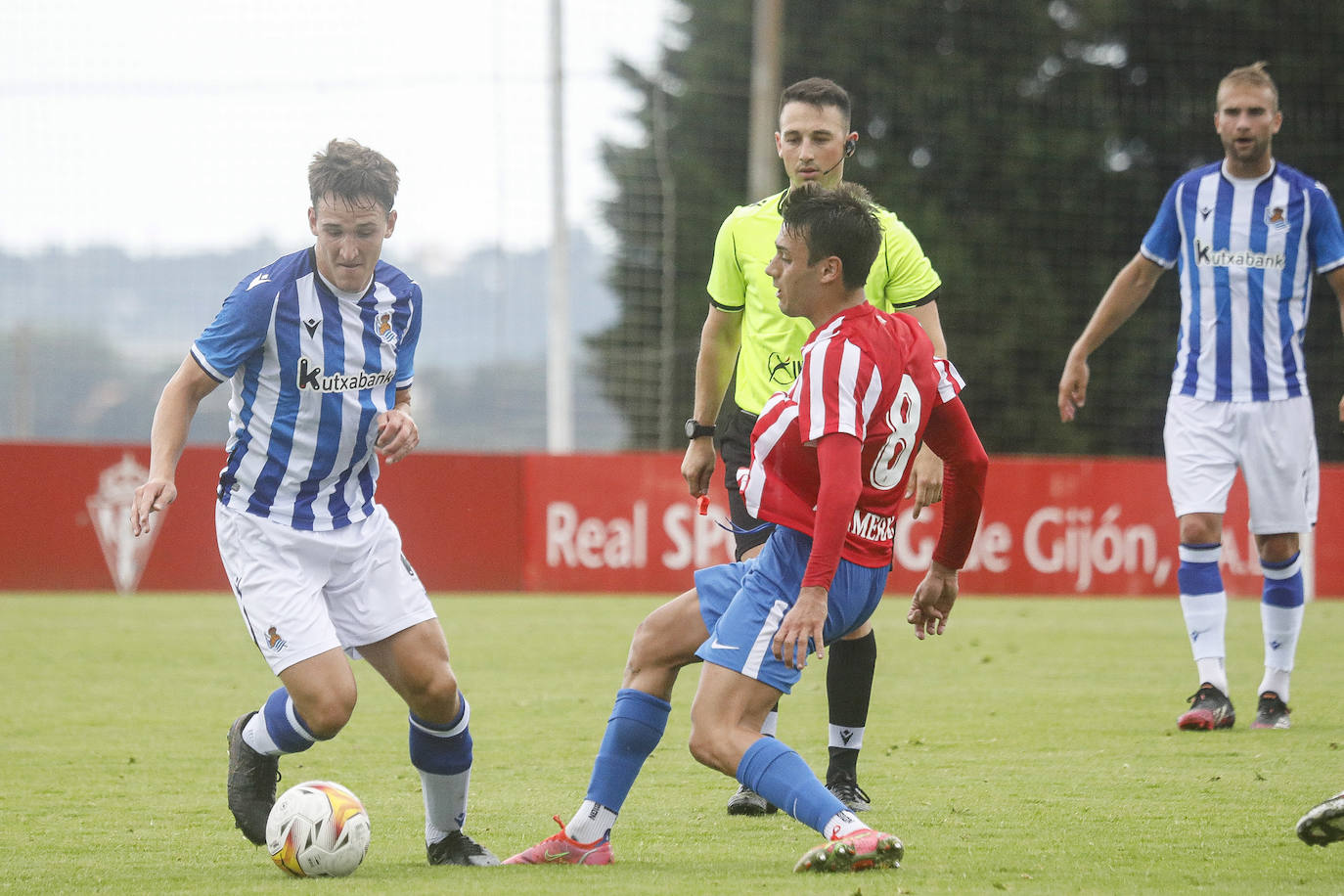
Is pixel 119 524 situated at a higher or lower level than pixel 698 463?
lower

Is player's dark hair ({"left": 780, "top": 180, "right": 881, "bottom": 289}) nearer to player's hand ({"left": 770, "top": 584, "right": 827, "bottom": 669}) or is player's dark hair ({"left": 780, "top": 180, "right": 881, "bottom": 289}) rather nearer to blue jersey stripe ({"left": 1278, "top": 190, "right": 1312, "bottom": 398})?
player's hand ({"left": 770, "top": 584, "right": 827, "bottom": 669})

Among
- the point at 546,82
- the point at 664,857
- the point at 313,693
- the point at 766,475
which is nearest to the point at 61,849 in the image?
the point at 313,693

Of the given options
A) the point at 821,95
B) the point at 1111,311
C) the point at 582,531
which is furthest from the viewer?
the point at 582,531

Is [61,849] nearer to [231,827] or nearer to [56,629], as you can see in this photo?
[231,827]

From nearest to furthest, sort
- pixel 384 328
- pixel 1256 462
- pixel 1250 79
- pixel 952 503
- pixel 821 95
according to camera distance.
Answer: pixel 952 503, pixel 384 328, pixel 821 95, pixel 1250 79, pixel 1256 462

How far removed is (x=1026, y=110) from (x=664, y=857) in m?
22.2

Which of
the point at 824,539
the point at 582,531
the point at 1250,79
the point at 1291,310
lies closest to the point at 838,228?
the point at 824,539

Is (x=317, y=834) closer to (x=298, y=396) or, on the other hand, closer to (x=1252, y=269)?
(x=298, y=396)

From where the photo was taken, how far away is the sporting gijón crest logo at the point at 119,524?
14266mm

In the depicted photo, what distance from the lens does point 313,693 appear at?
4.35 m

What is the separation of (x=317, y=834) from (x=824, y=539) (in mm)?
1477

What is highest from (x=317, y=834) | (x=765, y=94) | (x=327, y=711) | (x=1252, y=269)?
(x=765, y=94)

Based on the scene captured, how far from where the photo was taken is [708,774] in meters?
5.70

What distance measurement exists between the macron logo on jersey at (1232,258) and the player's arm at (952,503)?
3012 mm
